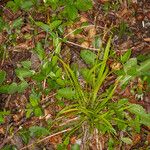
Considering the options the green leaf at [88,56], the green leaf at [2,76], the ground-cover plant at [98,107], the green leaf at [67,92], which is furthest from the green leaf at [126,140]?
the green leaf at [2,76]

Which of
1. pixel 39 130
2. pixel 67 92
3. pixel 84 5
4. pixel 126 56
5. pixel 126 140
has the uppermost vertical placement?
pixel 84 5

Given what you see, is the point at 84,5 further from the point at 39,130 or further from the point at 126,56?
the point at 39,130

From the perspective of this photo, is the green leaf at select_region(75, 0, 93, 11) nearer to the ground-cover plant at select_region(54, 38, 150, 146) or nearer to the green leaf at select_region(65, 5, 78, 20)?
the green leaf at select_region(65, 5, 78, 20)

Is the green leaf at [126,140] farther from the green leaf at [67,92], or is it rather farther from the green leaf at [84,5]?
the green leaf at [84,5]

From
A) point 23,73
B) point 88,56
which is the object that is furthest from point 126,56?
point 23,73

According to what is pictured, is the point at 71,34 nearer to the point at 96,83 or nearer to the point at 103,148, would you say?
the point at 96,83

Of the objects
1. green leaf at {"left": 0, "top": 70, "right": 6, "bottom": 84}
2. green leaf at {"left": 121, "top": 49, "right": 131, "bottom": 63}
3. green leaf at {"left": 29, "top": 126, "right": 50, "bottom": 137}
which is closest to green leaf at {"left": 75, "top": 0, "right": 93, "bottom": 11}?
green leaf at {"left": 121, "top": 49, "right": 131, "bottom": 63}

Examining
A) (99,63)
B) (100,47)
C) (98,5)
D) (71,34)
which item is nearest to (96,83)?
(99,63)
